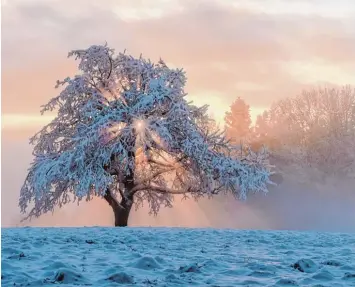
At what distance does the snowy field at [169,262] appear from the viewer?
854 centimetres

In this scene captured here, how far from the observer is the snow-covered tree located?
24250 mm

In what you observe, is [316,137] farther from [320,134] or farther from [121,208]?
[121,208]

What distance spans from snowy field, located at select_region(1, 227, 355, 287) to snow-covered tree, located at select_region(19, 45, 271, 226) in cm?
912

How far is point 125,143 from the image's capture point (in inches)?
971

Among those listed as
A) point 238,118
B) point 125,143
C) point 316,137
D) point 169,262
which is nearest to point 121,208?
point 125,143

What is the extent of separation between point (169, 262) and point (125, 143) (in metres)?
14.7

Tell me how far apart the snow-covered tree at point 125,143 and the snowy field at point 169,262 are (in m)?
9.12

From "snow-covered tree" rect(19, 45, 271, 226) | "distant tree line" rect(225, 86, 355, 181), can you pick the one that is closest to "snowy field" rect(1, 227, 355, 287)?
"snow-covered tree" rect(19, 45, 271, 226)

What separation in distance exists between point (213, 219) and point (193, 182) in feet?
75.6

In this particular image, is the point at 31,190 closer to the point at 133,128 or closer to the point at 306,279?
the point at 133,128

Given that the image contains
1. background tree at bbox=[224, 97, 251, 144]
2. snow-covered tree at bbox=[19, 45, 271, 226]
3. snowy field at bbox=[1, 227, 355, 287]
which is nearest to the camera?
snowy field at bbox=[1, 227, 355, 287]

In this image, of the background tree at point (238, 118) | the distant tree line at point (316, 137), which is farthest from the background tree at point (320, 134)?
the background tree at point (238, 118)

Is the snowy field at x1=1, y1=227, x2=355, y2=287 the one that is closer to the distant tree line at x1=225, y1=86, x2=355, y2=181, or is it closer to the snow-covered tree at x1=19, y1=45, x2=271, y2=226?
the snow-covered tree at x1=19, y1=45, x2=271, y2=226

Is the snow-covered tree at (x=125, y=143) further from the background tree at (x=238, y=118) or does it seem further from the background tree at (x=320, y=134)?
the background tree at (x=238, y=118)
